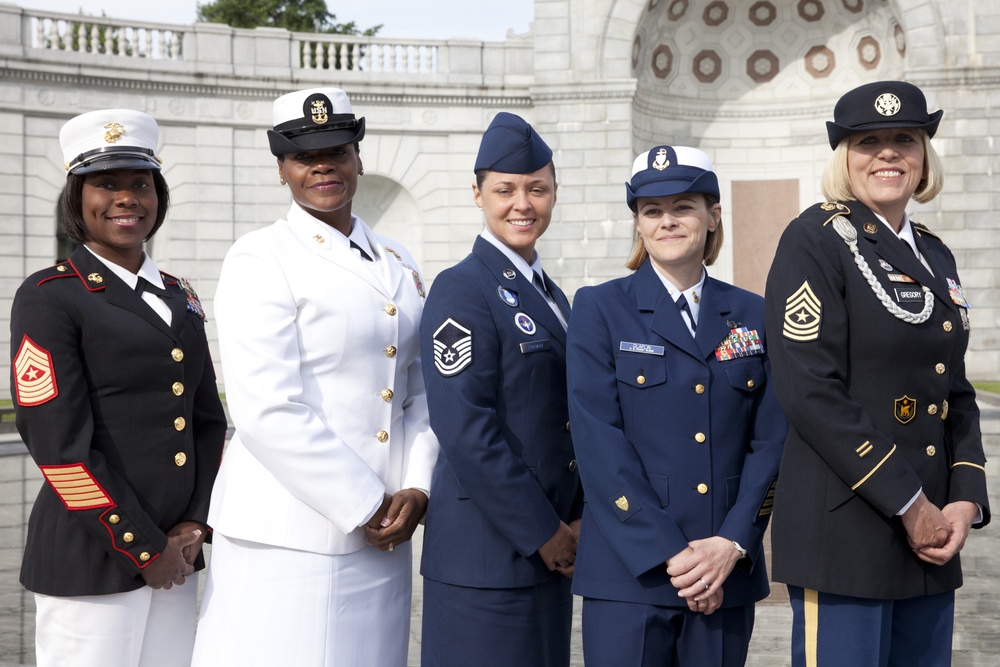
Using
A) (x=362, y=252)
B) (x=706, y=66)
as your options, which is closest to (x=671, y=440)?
(x=362, y=252)

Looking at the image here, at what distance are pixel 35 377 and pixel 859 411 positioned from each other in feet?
7.75

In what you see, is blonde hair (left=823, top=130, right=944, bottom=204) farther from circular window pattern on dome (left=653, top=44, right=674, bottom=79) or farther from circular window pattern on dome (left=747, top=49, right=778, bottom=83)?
circular window pattern on dome (left=747, top=49, right=778, bottom=83)

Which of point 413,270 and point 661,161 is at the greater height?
point 661,161

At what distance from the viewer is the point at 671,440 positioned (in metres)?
3.04

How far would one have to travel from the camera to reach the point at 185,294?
3570mm

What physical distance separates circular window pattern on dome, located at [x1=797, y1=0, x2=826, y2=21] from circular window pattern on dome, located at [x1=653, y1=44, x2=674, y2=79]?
7.68 feet

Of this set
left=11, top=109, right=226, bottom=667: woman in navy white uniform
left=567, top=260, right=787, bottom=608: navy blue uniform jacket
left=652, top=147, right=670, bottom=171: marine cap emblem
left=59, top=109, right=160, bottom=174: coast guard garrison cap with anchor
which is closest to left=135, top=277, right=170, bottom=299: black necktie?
left=11, top=109, right=226, bottom=667: woman in navy white uniform

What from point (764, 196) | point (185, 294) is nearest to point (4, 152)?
point (764, 196)

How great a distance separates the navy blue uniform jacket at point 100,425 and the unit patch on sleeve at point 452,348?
856mm

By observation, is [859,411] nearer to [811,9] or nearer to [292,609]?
[292,609]

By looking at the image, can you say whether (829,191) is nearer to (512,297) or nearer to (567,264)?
(512,297)

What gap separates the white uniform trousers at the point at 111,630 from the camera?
118 inches

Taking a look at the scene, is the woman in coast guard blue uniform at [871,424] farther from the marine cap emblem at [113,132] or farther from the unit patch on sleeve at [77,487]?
the marine cap emblem at [113,132]

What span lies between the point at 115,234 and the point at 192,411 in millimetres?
621
